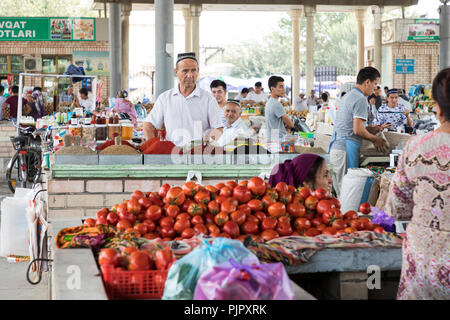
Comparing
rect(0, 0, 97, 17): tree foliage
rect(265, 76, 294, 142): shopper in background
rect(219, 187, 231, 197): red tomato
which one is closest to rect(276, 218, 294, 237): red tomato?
rect(219, 187, 231, 197): red tomato

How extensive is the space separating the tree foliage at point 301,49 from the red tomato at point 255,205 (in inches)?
2612

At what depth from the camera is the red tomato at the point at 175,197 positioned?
12.3ft

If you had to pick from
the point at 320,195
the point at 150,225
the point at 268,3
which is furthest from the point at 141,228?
the point at 268,3

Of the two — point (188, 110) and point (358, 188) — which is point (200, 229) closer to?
point (188, 110)

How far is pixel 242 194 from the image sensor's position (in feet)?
12.4

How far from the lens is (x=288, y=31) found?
241ft

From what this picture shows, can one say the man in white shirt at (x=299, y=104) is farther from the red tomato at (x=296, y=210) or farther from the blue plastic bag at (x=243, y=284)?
the blue plastic bag at (x=243, y=284)

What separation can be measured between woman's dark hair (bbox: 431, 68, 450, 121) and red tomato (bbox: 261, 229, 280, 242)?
3.51 ft

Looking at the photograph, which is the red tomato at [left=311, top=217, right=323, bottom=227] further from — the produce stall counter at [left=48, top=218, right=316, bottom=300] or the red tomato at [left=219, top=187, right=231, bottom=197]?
the produce stall counter at [left=48, top=218, right=316, bottom=300]

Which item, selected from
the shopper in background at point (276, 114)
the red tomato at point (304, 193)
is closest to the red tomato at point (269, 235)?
the red tomato at point (304, 193)

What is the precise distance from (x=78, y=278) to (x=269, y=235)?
1141mm
